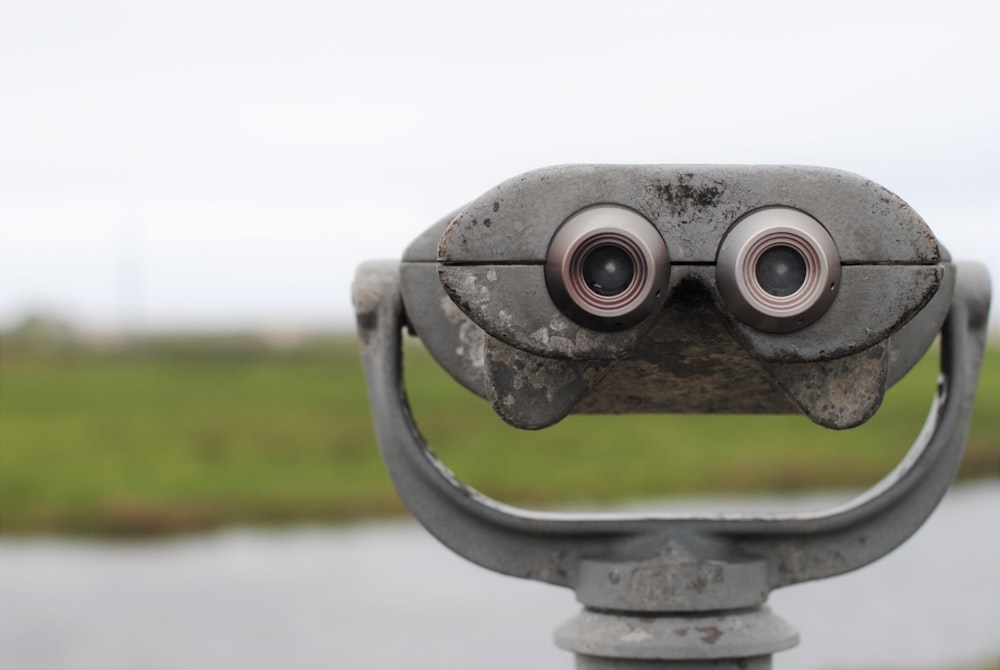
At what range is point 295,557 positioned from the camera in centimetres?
1076

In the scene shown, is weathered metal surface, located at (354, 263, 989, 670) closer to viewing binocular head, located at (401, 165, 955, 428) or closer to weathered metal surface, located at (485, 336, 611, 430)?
weathered metal surface, located at (485, 336, 611, 430)

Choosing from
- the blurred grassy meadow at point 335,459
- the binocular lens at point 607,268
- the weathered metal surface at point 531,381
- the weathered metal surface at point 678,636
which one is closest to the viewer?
the binocular lens at point 607,268

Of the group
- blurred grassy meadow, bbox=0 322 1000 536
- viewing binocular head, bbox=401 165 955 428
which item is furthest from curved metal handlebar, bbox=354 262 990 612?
blurred grassy meadow, bbox=0 322 1000 536

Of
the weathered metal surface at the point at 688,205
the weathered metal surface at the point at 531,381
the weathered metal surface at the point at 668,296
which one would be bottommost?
the weathered metal surface at the point at 531,381

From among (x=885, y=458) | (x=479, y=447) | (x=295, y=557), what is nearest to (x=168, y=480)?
(x=295, y=557)

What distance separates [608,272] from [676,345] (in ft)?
0.86

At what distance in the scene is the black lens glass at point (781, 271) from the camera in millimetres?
1669

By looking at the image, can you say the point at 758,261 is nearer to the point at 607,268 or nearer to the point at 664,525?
the point at 607,268

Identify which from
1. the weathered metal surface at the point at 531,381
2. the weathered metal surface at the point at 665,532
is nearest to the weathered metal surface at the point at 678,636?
the weathered metal surface at the point at 665,532

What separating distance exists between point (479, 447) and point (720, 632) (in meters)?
11.7

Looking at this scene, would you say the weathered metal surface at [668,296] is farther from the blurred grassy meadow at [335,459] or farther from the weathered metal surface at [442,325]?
the blurred grassy meadow at [335,459]

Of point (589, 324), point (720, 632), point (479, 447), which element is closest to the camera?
point (589, 324)

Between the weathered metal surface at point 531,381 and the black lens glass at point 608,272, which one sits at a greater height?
the black lens glass at point 608,272

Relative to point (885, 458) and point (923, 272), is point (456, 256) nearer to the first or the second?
point (923, 272)
